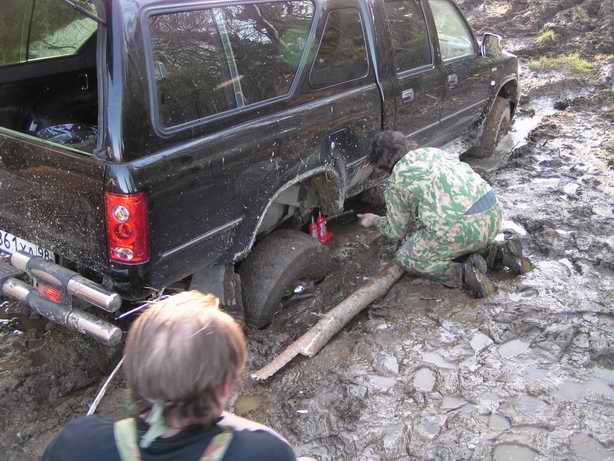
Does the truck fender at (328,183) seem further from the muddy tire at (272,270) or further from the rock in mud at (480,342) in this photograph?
the rock in mud at (480,342)

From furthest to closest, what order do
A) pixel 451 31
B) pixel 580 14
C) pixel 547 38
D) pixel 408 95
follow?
pixel 580 14 < pixel 547 38 < pixel 451 31 < pixel 408 95

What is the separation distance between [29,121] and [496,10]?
14.1 m

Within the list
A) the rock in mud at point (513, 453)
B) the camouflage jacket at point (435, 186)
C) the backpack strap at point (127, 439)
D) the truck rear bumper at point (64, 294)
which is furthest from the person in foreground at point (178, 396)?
the camouflage jacket at point (435, 186)

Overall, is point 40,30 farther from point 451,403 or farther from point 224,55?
point 451,403

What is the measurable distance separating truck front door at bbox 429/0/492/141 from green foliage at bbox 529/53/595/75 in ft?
17.5

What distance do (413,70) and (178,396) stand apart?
399 cm

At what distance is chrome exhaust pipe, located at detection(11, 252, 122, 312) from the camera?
2.78 metres

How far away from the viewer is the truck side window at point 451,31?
5.33 meters

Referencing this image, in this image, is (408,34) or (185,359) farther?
(408,34)

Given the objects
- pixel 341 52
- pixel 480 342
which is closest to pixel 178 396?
pixel 480 342

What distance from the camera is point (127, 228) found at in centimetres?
271

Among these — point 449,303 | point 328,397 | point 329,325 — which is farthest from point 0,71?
point 449,303

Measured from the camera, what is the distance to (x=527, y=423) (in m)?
3.00

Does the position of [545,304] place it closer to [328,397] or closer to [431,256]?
[431,256]
